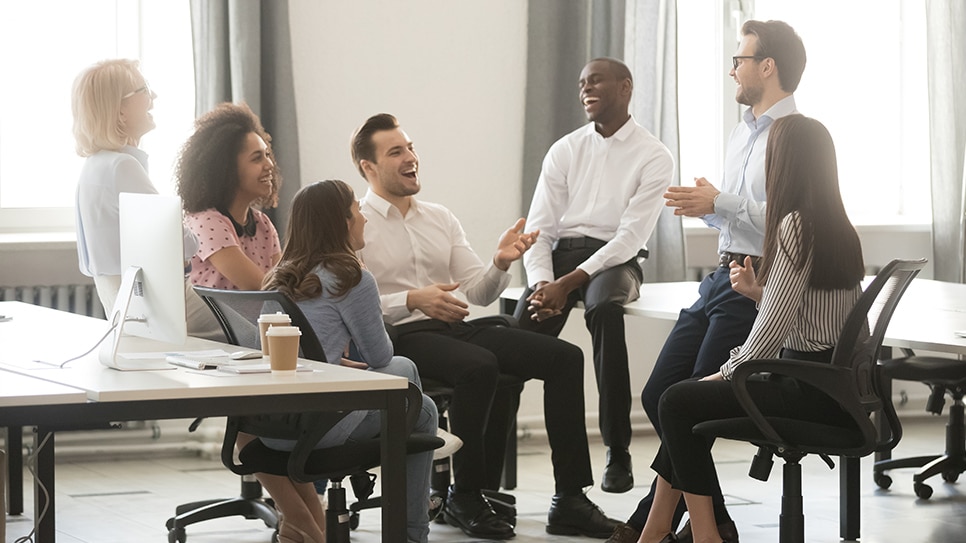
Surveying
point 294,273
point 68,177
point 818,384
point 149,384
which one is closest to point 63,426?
point 149,384

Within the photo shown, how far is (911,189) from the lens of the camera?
21.4 feet

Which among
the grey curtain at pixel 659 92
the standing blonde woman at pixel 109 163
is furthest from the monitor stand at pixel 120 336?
the grey curtain at pixel 659 92

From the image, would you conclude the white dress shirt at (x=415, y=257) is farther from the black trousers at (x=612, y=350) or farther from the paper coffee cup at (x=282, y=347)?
the paper coffee cup at (x=282, y=347)

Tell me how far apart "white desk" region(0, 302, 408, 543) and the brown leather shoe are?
1208 millimetres

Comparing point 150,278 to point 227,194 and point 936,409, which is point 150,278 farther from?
point 936,409

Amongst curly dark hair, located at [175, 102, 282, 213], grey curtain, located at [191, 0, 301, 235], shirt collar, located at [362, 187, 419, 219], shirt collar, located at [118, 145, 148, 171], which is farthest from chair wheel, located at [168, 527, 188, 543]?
grey curtain, located at [191, 0, 301, 235]

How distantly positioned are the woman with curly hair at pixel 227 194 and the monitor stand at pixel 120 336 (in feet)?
2.95

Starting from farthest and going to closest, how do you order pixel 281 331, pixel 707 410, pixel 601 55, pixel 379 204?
1. pixel 601 55
2. pixel 379 204
3. pixel 707 410
4. pixel 281 331

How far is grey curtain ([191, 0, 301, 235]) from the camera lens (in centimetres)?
499

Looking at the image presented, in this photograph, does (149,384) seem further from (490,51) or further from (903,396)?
(903,396)

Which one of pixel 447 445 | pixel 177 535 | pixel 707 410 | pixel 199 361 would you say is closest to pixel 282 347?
pixel 199 361

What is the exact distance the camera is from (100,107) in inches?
147

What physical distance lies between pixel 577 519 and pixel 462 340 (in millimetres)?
660

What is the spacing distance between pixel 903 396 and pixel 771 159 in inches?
135
